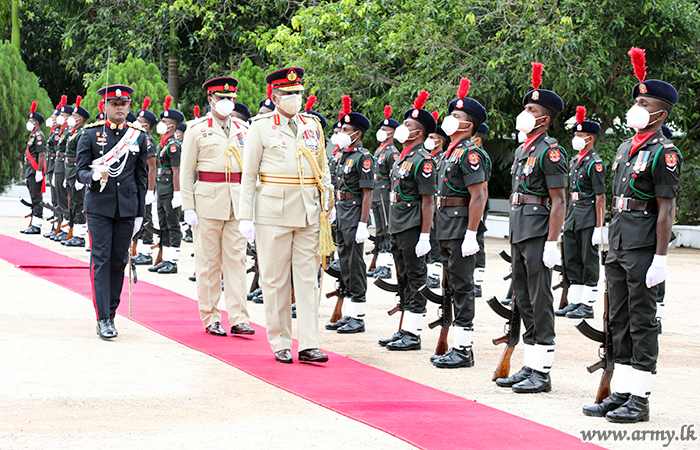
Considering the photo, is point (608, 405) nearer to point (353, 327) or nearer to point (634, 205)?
point (634, 205)

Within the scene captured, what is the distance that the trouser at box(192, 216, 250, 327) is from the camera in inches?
297

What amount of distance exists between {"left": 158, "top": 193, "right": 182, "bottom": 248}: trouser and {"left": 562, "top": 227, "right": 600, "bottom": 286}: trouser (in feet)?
17.5

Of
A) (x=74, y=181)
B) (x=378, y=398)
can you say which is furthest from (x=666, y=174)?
(x=74, y=181)

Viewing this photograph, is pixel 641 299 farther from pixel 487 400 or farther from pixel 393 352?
pixel 393 352

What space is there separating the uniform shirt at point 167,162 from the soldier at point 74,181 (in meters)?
1.55

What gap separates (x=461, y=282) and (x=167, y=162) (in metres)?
6.60

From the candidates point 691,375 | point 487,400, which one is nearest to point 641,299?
point 487,400

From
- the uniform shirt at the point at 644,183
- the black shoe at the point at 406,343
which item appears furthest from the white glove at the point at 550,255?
the black shoe at the point at 406,343

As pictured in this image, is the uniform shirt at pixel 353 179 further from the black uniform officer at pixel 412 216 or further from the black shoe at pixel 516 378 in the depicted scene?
the black shoe at pixel 516 378

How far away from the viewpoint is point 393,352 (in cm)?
720

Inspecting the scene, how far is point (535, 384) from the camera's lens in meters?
5.82

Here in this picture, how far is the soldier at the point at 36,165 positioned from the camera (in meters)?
15.9

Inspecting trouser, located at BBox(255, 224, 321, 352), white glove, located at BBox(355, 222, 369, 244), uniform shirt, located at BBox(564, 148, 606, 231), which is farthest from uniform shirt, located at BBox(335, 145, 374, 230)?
uniform shirt, located at BBox(564, 148, 606, 231)

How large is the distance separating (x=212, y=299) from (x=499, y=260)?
8.73 m
